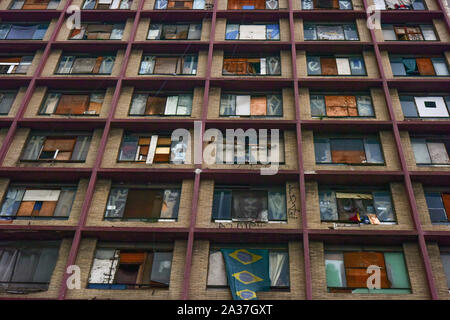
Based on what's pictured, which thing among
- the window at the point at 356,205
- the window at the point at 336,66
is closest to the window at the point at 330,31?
the window at the point at 336,66

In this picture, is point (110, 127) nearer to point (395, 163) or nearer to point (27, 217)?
point (27, 217)

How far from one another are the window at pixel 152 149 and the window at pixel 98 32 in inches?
311

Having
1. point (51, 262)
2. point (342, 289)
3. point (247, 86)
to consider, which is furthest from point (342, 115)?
point (51, 262)

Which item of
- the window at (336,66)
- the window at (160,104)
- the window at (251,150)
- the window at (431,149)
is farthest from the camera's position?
the window at (336,66)

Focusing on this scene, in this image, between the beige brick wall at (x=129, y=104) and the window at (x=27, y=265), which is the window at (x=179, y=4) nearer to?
the beige brick wall at (x=129, y=104)

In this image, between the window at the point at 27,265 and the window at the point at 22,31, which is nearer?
the window at the point at 27,265

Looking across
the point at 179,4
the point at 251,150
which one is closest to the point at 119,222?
the point at 251,150

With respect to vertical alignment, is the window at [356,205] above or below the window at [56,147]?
below

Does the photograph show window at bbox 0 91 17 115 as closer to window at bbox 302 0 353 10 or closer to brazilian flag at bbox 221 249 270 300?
brazilian flag at bbox 221 249 270 300

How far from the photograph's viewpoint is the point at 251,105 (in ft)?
68.5

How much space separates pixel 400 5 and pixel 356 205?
48.4 ft

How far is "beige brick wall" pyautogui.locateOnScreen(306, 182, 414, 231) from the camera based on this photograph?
16391 mm

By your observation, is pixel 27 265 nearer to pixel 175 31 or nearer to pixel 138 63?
pixel 138 63

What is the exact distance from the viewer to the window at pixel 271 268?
51.3ft
